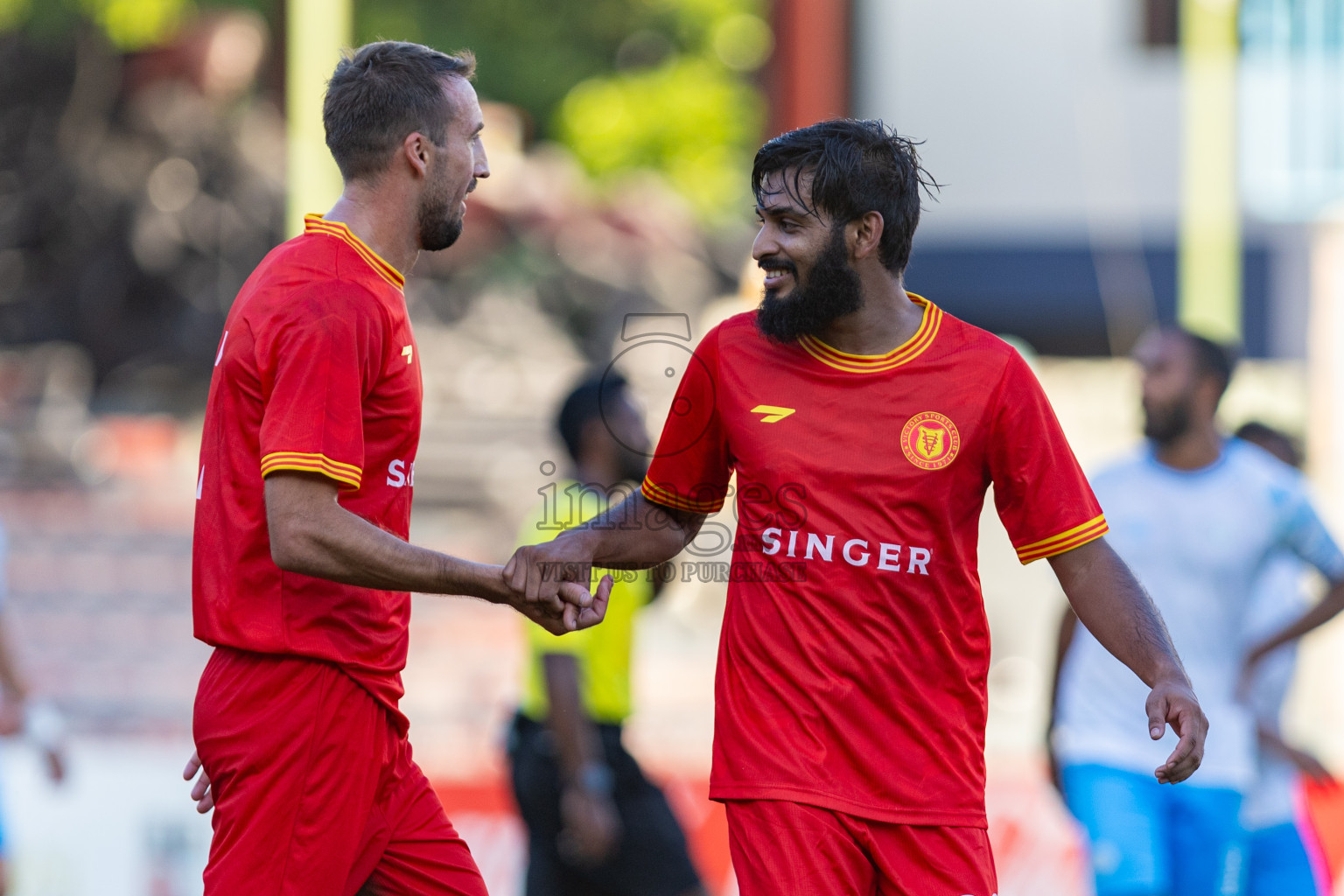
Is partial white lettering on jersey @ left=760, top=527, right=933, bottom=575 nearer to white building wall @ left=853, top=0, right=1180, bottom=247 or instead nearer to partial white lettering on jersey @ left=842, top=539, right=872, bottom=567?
partial white lettering on jersey @ left=842, top=539, right=872, bottom=567

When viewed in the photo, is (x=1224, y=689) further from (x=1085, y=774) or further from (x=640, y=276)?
(x=640, y=276)

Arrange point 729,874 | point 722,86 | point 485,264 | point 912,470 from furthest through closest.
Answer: point 722,86, point 485,264, point 729,874, point 912,470

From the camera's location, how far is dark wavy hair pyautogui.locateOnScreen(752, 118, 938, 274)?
3.55 meters

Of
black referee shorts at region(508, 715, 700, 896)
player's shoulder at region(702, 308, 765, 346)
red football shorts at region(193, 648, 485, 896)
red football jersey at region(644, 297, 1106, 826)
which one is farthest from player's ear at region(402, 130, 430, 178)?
black referee shorts at region(508, 715, 700, 896)

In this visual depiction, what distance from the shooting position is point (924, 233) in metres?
20.4

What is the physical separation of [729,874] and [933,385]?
13.6 feet

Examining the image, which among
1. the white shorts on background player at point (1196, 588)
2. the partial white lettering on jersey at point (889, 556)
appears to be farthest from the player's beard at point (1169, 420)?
the partial white lettering on jersey at point (889, 556)

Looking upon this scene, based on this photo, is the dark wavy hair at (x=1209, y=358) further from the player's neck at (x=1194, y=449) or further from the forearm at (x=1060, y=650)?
the forearm at (x=1060, y=650)

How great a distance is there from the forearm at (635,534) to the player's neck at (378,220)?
2.43 ft

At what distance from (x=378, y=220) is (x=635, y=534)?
3.06 feet

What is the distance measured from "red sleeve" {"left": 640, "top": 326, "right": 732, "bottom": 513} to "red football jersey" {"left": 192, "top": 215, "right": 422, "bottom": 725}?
60 cm

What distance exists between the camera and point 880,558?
3.45 metres

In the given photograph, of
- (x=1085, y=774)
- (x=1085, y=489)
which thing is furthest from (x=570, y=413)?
(x=1085, y=489)

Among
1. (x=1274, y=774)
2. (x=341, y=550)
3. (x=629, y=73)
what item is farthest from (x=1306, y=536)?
(x=629, y=73)
